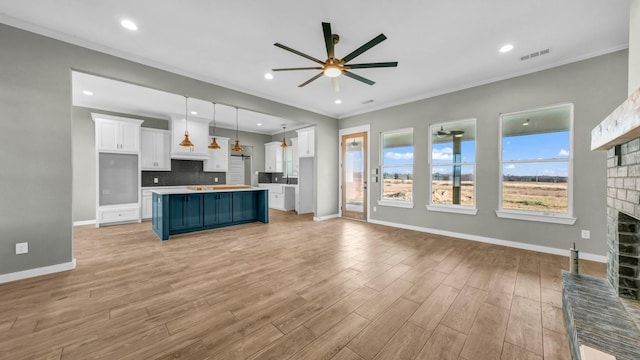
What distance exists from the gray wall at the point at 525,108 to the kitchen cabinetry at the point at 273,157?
4.47m

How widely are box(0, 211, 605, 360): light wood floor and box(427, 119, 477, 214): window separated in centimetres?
110

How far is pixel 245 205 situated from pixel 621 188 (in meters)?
5.85

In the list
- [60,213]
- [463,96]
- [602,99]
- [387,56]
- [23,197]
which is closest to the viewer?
[23,197]

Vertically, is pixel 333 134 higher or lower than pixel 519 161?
higher

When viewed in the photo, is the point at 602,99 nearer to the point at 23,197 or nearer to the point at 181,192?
the point at 181,192

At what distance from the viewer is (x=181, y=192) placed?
456 centimetres

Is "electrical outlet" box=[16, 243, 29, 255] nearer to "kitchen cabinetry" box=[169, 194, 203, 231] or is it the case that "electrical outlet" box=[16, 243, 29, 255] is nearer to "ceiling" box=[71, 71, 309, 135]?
"kitchen cabinetry" box=[169, 194, 203, 231]

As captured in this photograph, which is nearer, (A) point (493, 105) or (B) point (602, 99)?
(B) point (602, 99)

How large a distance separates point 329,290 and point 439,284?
4.12 ft

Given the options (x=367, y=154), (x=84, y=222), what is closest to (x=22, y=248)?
(x=84, y=222)

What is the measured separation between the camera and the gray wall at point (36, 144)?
2.55m

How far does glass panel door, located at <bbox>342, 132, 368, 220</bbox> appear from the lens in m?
6.03

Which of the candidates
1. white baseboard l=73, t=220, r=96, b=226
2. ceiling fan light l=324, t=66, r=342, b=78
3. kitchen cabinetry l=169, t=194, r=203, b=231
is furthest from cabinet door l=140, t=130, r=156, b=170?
ceiling fan light l=324, t=66, r=342, b=78

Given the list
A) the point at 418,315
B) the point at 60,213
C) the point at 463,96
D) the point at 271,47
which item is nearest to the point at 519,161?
A: the point at 463,96
